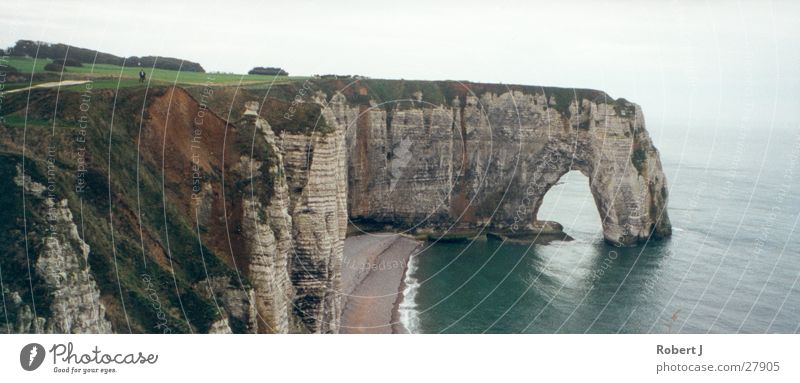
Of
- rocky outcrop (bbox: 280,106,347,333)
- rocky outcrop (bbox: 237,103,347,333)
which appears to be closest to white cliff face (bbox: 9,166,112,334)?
rocky outcrop (bbox: 237,103,347,333)

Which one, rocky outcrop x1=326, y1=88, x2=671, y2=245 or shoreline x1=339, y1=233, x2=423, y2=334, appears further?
rocky outcrop x1=326, y1=88, x2=671, y2=245

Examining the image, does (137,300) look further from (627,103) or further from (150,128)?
(627,103)

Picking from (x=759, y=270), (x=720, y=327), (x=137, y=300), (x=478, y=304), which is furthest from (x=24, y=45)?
(x=759, y=270)

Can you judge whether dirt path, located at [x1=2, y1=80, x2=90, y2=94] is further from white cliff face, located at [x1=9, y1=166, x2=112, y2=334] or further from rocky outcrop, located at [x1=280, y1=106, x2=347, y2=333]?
rocky outcrop, located at [x1=280, y1=106, x2=347, y2=333]

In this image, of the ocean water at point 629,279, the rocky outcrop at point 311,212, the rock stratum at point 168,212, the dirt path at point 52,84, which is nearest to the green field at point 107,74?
the dirt path at point 52,84

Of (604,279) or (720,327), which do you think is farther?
(604,279)

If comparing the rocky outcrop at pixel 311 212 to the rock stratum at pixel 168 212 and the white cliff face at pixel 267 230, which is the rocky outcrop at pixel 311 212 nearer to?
the rock stratum at pixel 168 212

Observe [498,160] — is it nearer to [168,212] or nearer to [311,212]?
[311,212]
